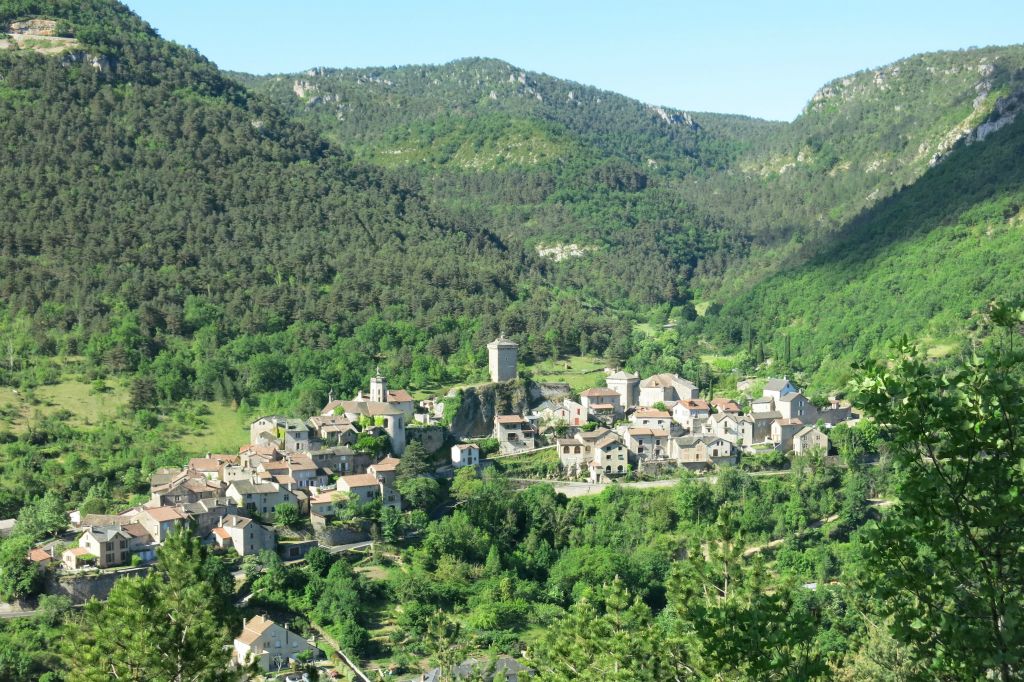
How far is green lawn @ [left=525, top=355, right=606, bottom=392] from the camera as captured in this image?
213 feet

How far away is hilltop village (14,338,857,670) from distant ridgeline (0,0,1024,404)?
813cm

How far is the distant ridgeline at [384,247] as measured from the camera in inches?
2758

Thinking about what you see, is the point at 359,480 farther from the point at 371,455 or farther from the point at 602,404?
the point at 602,404

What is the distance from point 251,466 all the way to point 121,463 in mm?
7812

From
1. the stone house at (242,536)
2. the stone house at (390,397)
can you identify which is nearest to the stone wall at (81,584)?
the stone house at (242,536)

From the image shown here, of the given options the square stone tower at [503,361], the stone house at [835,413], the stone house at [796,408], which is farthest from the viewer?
the square stone tower at [503,361]

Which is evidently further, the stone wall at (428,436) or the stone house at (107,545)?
the stone wall at (428,436)

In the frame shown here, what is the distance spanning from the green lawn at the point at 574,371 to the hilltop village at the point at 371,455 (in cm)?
317

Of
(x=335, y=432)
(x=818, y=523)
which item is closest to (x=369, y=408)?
(x=335, y=432)

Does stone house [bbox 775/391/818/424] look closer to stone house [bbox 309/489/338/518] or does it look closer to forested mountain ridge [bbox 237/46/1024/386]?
forested mountain ridge [bbox 237/46/1024/386]

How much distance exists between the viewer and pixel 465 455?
52.8 meters

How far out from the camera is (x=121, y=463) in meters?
52.0

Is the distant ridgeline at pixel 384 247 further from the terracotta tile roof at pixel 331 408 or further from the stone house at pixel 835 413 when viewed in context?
the stone house at pixel 835 413

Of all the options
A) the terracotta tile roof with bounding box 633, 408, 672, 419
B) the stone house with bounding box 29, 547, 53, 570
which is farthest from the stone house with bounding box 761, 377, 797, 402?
the stone house with bounding box 29, 547, 53, 570
